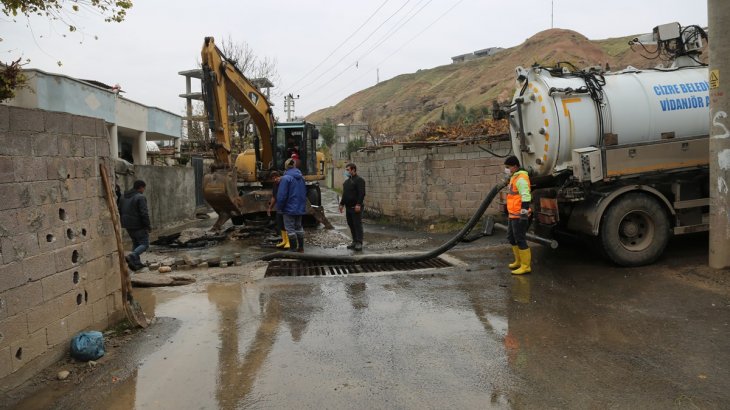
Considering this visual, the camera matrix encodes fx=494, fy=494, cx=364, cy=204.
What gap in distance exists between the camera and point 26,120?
407 cm

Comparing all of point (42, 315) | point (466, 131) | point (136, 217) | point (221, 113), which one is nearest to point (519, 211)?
point (42, 315)

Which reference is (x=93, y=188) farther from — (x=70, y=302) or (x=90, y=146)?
(x=70, y=302)

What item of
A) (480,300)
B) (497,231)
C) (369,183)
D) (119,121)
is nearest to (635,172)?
(480,300)

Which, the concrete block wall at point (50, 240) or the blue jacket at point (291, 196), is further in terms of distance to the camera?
the blue jacket at point (291, 196)

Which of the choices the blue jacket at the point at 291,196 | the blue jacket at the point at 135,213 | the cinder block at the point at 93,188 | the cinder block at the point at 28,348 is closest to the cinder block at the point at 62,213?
the cinder block at the point at 93,188

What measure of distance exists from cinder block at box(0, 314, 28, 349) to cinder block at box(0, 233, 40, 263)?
447 millimetres

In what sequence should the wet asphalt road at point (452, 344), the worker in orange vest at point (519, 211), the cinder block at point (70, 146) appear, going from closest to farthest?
the wet asphalt road at point (452, 344) → the cinder block at point (70, 146) → the worker in orange vest at point (519, 211)

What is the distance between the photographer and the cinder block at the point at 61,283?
416cm

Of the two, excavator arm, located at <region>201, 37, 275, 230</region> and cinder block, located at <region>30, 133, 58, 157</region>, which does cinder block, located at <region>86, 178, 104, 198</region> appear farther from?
excavator arm, located at <region>201, 37, 275, 230</region>

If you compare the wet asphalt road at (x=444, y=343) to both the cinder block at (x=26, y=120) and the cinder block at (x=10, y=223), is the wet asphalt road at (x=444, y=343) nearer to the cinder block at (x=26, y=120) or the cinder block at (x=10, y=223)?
the cinder block at (x=10, y=223)

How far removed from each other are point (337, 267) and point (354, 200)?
1.88 m

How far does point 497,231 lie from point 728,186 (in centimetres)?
506

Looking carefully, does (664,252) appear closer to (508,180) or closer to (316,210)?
(508,180)

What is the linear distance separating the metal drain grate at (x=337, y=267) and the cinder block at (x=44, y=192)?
12.4 feet
